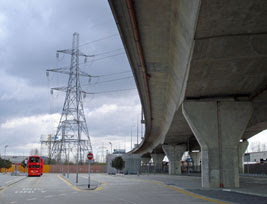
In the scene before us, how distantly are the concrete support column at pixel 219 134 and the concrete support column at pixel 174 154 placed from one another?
34638 mm

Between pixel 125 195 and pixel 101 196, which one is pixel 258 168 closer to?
pixel 125 195

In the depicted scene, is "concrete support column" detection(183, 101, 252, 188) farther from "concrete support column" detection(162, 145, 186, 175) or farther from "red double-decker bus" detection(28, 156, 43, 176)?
"red double-decker bus" detection(28, 156, 43, 176)

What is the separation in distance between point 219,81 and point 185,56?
4.21 metres

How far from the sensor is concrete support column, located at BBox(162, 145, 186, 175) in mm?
55719

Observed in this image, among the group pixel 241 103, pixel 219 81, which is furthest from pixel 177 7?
pixel 241 103

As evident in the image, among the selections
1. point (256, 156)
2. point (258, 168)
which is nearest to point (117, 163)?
point (256, 156)

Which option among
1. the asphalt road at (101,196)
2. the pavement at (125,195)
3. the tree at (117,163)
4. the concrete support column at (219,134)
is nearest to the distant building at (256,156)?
the tree at (117,163)

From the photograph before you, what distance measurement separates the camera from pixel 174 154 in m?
56.3

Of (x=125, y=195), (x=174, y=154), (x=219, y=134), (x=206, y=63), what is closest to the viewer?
(x=206, y=63)

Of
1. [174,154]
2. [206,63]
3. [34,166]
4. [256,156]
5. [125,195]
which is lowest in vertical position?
[125,195]

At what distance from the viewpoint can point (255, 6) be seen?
1030cm

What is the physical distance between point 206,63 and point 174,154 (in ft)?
139

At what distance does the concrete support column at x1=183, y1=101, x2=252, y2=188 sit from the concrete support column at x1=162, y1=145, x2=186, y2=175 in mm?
34638

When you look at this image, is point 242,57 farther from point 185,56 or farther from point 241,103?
point 241,103
